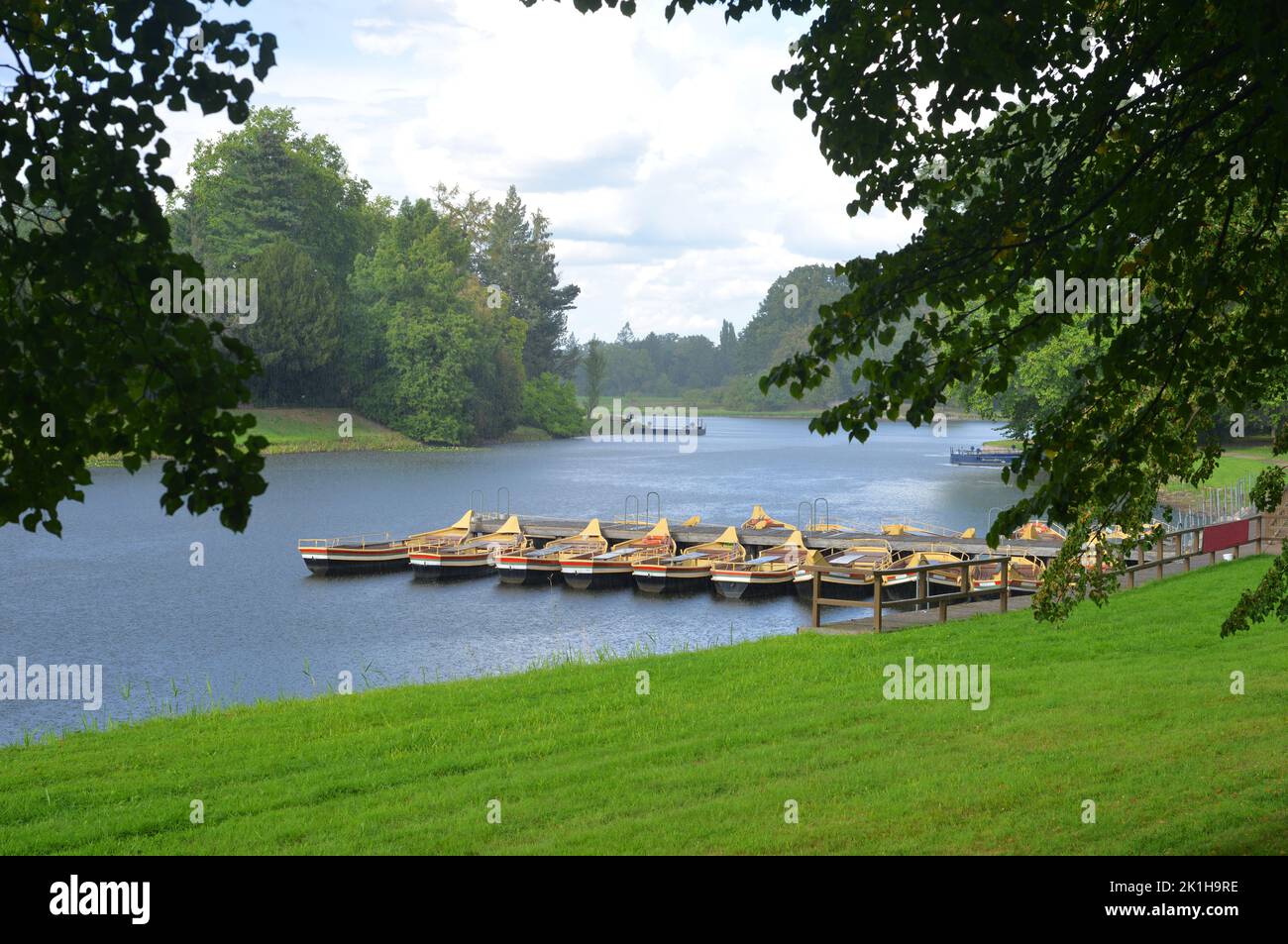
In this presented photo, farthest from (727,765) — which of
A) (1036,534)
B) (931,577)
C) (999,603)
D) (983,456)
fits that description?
(983,456)

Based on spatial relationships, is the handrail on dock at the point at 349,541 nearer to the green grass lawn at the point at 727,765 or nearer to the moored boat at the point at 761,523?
the moored boat at the point at 761,523

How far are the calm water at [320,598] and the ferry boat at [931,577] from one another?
2880 millimetres

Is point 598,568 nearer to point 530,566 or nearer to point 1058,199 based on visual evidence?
point 530,566

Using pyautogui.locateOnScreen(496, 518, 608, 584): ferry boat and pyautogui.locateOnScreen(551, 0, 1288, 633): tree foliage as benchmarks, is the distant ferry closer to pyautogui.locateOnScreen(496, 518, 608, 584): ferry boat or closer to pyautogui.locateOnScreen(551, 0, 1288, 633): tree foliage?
pyautogui.locateOnScreen(496, 518, 608, 584): ferry boat

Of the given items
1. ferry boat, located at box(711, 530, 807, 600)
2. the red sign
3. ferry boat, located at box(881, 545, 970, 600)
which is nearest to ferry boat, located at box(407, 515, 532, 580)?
ferry boat, located at box(711, 530, 807, 600)

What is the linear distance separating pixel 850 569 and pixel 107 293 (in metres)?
31.3

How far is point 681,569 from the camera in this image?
38438mm

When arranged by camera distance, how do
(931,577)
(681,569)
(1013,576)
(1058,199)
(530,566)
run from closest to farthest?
(1058,199) → (1013,576) → (931,577) → (681,569) → (530,566)

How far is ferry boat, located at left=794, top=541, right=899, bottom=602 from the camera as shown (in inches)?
1379

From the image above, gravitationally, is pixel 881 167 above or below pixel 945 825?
above
